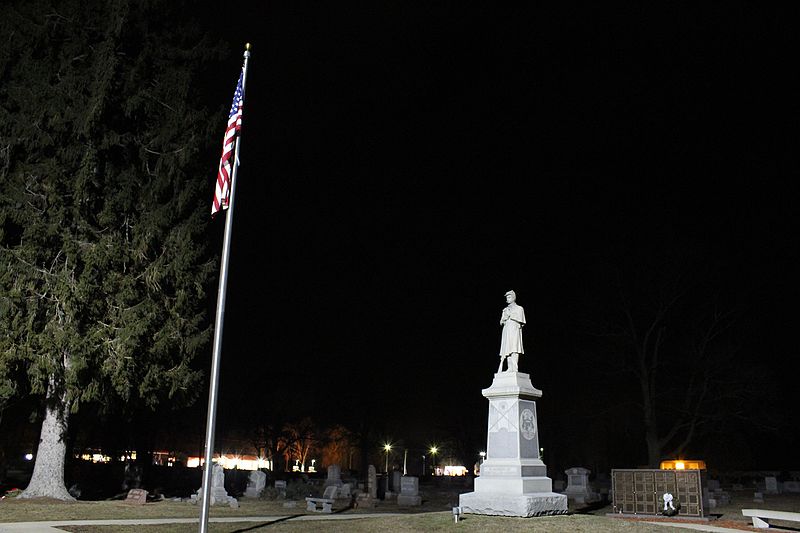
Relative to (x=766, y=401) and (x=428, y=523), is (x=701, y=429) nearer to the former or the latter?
(x=766, y=401)

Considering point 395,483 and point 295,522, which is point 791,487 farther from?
point 295,522

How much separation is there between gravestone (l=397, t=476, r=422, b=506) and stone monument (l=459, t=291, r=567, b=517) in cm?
1113

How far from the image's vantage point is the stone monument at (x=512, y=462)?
14977mm

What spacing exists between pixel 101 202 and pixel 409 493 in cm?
1570

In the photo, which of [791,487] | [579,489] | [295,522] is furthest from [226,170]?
[791,487]

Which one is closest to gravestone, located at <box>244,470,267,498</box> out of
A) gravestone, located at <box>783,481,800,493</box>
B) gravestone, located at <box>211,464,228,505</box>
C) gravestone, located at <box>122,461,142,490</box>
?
gravestone, located at <box>211,464,228,505</box>

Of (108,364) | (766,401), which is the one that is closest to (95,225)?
(108,364)

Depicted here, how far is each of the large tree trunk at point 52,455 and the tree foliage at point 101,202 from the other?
0.66 metres

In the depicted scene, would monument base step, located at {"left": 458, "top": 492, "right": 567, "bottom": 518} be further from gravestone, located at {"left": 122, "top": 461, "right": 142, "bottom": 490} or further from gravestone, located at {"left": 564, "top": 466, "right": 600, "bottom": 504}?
gravestone, located at {"left": 122, "top": 461, "right": 142, "bottom": 490}

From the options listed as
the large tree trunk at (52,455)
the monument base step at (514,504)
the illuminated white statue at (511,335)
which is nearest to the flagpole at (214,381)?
the monument base step at (514,504)

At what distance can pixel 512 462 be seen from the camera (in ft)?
50.9

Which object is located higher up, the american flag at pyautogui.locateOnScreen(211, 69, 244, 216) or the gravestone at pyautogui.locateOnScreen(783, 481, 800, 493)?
the american flag at pyautogui.locateOnScreen(211, 69, 244, 216)

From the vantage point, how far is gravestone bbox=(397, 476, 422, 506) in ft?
86.8

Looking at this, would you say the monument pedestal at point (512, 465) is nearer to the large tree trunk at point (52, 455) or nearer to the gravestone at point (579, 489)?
the large tree trunk at point (52, 455)
